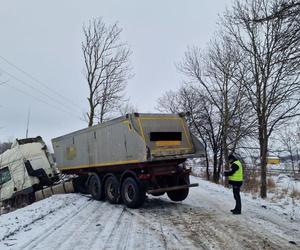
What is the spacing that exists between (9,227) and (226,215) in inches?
217

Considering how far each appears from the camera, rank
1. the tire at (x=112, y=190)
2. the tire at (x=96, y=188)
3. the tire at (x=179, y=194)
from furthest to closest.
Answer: the tire at (x=96, y=188)
the tire at (x=179, y=194)
the tire at (x=112, y=190)

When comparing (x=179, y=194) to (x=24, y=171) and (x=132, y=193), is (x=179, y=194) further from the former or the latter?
(x=24, y=171)

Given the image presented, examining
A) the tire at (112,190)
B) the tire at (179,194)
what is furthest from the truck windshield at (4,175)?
the tire at (179,194)

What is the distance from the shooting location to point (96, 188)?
14945 mm

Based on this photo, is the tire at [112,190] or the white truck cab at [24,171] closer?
the tire at [112,190]

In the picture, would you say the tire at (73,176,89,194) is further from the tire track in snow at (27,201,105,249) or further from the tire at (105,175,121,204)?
the tire track in snow at (27,201,105,249)

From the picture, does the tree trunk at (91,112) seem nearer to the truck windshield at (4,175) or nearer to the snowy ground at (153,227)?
the truck windshield at (4,175)

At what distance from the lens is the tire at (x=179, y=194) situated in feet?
44.7

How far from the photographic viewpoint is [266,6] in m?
18.1

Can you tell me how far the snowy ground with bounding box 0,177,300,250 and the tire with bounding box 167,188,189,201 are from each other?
1.18ft

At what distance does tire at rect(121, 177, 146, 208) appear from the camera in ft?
40.0

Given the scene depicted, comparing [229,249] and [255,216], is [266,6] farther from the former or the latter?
[229,249]

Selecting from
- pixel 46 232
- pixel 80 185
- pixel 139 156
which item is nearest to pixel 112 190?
pixel 139 156

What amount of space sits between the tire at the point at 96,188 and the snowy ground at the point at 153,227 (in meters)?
1.09
